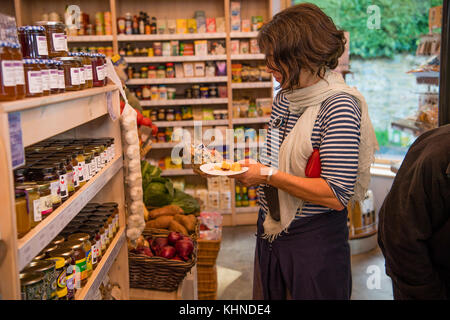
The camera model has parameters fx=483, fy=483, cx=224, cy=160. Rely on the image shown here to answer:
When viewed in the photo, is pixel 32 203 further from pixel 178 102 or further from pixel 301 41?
pixel 178 102

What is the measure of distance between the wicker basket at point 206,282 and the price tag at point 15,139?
2430 millimetres

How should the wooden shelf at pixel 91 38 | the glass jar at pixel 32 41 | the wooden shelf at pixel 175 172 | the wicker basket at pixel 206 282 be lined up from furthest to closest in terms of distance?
the wooden shelf at pixel 175 172 → the wooden shelf at pixel 91 38 → the wicker basket at pixel 206 282 → the glass jar at pixel 32 41

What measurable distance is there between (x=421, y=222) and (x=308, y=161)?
535 mm

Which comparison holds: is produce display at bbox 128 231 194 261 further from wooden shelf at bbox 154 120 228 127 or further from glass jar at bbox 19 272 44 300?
wooden shelf at bbox 154 120 228 127

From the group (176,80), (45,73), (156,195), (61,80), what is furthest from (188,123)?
(45,73)

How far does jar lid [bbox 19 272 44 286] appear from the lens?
1.25m

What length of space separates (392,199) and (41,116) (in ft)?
3.43

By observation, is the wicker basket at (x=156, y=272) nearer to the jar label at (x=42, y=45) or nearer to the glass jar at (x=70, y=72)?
the glass jar at (x=70, y=72)

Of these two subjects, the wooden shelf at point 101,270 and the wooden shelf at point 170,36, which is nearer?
the wooden shelf at point 101,270

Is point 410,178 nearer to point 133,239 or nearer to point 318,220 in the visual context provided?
point 318,220

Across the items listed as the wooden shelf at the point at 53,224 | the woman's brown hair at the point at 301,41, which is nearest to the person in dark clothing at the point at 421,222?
the woman's brown hair at the point at 301,41

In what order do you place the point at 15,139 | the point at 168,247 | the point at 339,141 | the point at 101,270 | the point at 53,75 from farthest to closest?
the point at 168,247
the point at 101,270
the point at 339,141
the point at 53,75
the point at 15,139

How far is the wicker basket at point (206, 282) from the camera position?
3.39m

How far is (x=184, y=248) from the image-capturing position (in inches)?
106
